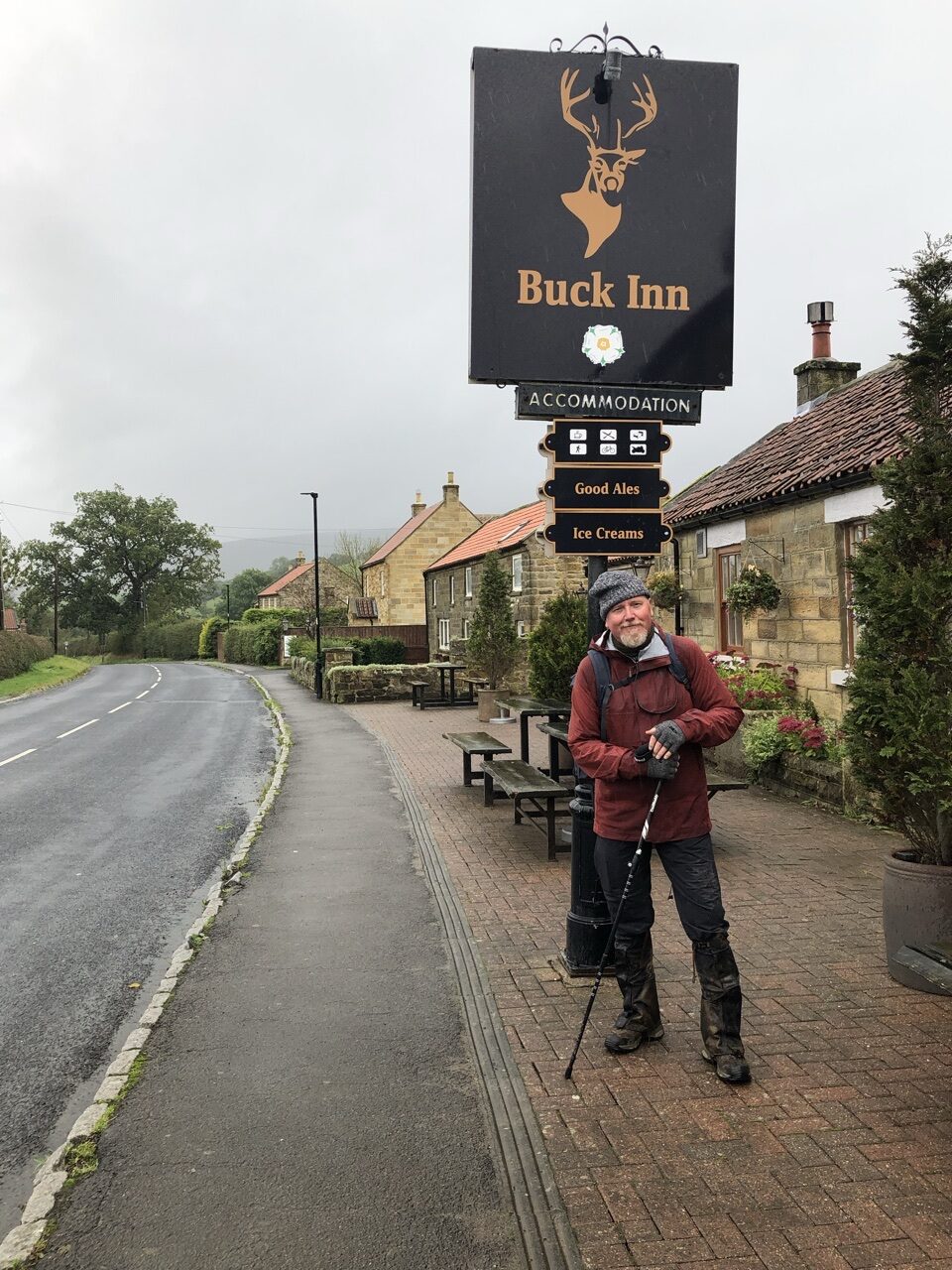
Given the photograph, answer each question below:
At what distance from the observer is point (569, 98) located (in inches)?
212

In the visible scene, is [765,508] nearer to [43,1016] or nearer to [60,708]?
[43,1016]

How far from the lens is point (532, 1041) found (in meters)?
4.46

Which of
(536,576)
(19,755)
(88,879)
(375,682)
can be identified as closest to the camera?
(88,879)

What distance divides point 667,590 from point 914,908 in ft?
34.0

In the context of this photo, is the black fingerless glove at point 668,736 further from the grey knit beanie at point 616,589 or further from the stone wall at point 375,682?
the stone wall at point 375,682

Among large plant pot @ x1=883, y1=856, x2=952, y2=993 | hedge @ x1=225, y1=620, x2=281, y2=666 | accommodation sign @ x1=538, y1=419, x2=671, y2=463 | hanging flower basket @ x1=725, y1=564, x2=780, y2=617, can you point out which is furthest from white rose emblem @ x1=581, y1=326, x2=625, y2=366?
hedge @ x1=225, y1=620, x2=281, y2=666

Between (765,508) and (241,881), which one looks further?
(765,508)

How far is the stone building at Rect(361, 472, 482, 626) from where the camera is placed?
159 ft

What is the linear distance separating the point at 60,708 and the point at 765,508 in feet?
75.1

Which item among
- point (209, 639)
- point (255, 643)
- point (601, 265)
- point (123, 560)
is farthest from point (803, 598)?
point (123, 560)

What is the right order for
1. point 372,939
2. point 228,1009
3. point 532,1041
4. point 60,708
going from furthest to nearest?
1. point 60,708
2. point 372,939
3. point 228,1009
4. point 532,1041

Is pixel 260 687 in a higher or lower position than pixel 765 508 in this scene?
lower

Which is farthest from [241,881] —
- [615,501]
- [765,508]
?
[765,508]

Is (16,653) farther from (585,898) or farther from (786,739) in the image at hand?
(585,898)
